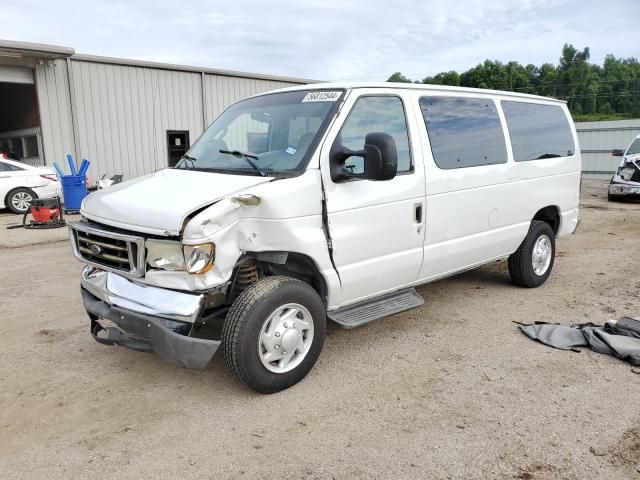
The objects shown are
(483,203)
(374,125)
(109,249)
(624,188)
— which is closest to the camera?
(109,249)

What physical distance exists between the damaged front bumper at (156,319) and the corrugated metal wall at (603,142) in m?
22.5

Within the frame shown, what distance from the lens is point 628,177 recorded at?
14.4 meters

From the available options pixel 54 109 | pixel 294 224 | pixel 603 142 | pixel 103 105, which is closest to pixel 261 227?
Result: pixel 294 224

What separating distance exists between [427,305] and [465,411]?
2208 millimetres

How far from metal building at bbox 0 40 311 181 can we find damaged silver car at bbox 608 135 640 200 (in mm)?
11988

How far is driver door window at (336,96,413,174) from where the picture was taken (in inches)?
157

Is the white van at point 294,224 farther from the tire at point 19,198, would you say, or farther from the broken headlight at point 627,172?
the broken headlight at point 627,172

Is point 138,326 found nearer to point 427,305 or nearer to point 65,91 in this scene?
point 427,305

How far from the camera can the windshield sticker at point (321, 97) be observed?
404cm

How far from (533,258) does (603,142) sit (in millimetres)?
19200

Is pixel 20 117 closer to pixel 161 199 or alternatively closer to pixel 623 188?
pixel 161 199

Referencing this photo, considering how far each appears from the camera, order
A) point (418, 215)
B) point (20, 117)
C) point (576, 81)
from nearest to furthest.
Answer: point (418, 215)
point (20, 117)
point (576, 81)

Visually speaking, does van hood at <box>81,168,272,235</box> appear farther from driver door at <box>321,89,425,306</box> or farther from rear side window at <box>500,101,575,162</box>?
rear side window at <box>500,101,575,162</box>

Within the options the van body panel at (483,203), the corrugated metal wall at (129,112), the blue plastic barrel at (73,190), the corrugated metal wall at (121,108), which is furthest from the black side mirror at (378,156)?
the corrugated metal wall at (129,112)
